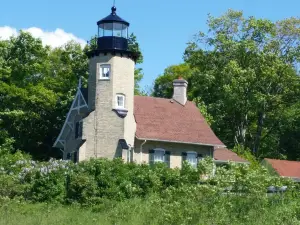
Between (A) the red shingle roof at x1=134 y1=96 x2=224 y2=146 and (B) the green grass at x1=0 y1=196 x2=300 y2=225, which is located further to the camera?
(A) the red shingle roof at x1=134 y1=96 x2=224 y2=146

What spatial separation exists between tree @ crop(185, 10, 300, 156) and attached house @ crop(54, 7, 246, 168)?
8727 mm

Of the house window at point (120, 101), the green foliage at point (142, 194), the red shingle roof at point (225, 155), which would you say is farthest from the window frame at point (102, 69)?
the green foliage at point (142, 194)

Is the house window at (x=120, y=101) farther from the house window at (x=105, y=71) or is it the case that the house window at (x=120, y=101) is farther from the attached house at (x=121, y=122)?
the house window at (x=105, y=71)

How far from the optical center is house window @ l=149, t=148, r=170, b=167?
3716 cm

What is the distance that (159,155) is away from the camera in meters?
37.4

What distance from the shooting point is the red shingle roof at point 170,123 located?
37.2 m

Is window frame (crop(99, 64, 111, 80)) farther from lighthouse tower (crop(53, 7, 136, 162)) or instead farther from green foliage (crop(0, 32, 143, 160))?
green foliage (crop(0, 32, 143, 160))

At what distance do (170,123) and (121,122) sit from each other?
3545 millimetres

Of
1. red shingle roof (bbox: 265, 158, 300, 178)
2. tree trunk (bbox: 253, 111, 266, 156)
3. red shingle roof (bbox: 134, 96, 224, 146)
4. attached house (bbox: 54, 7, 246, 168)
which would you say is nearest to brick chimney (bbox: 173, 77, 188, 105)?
red shingle roof (bbox: 134, 96, 224, 146)

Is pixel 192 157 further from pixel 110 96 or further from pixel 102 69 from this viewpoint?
pixel 102 69

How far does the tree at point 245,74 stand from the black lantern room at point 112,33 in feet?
38.9

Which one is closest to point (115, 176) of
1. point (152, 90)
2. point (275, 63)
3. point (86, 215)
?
point (86, 215)

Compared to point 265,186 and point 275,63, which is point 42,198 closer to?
point 265,186

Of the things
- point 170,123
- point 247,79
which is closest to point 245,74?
point 247,79
